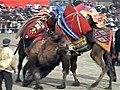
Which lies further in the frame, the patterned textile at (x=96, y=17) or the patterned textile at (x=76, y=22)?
the patterned textile at (x=96, y=17)

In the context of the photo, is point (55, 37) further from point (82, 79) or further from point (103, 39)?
point (82, 79)

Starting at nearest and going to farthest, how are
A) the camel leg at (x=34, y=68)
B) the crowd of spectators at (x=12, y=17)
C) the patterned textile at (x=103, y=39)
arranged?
the camel leg at (x=34, y=68), the patterned textile at (x=103, y=39), the crowd of spectators at (x=12, y=17)

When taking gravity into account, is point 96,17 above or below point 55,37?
above

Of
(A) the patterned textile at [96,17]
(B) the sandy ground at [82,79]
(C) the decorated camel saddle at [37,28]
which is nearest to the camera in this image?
(C) the decorated camel saddle at [37,28]

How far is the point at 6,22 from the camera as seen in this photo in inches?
1035

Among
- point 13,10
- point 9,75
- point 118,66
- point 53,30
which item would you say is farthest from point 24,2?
point 9,75

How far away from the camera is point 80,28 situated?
10.5 m

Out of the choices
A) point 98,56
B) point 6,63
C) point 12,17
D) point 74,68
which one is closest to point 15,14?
point 12,17

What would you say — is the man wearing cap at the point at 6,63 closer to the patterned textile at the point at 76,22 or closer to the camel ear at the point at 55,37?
the camel ear at the point at 55,37

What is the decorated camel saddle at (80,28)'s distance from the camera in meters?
10.5

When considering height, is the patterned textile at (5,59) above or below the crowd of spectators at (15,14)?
above

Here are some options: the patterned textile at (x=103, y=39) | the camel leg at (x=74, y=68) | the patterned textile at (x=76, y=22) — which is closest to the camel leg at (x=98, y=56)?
the patterned textile at (x=103, y=39)

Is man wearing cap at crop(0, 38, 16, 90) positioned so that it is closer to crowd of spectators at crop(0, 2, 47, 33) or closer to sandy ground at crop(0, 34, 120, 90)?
sandy ground at crop(0, 34, 120, 90)

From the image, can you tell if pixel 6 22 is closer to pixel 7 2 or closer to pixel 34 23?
pixel 7 2
